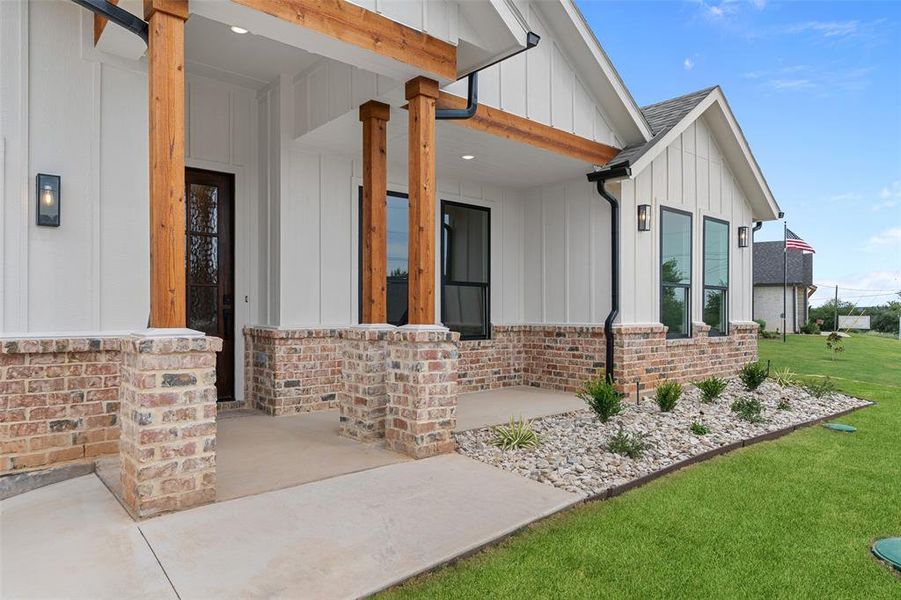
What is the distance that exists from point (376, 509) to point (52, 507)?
2.06m

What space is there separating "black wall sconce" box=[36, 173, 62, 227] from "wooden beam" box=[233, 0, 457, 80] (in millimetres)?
1990

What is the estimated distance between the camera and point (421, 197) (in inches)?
187

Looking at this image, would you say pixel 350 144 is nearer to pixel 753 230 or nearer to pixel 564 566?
pixel 564 566

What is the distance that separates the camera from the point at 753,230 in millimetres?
10320

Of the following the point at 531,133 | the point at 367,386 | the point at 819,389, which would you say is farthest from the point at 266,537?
the point at 819,389

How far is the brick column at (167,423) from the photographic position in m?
3.15

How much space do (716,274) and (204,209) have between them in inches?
324

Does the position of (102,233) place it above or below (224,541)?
above

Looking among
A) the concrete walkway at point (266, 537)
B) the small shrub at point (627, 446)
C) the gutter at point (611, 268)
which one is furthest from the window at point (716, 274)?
the concrete walkway at point (266, 537)

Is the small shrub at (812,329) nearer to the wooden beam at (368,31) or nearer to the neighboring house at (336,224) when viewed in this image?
the neighboring house at (336,224)

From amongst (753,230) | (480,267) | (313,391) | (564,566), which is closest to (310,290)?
(313,391)

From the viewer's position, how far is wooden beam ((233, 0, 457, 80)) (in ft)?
12.5

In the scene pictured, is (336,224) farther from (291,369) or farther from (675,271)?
(675,271)

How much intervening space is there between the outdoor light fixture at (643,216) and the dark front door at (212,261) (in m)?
5.59
